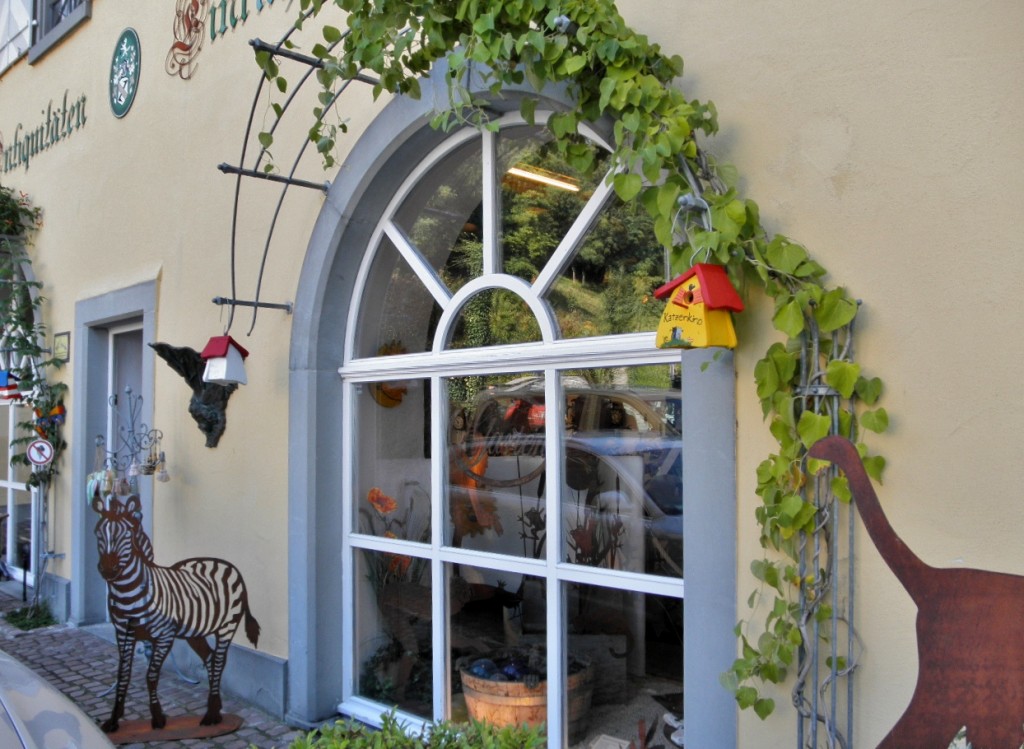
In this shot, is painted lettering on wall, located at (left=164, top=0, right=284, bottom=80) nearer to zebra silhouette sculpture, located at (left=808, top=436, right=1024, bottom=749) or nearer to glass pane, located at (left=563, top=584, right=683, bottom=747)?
glass pane, located at (left=563, top=584, right=683, bottom=747)

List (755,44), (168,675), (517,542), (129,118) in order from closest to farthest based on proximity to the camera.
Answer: (755,44) → (517,542) → (168,675) → (129,118)

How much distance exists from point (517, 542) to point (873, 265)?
1989mm

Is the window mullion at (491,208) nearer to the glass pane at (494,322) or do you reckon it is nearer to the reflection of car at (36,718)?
the glass pane at (494,322)

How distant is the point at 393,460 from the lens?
4.70 meters

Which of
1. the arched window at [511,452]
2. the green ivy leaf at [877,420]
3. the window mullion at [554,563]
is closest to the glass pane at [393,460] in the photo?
the arched window at [511,452]

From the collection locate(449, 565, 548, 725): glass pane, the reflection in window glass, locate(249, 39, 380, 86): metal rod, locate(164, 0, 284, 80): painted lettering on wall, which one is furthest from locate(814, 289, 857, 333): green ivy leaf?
locate(164, 0, 284, 80): painted lettering on wall

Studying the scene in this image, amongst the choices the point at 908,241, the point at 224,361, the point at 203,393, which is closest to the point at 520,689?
the point at 224,361

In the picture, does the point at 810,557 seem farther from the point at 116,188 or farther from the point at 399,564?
the point at 116,188

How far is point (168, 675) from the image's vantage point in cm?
580

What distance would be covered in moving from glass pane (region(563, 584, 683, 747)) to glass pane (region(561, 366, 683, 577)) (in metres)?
0.14

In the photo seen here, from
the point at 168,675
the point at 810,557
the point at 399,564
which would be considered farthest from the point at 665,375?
the point at 168,675

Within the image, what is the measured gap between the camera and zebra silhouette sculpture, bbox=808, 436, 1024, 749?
236cm

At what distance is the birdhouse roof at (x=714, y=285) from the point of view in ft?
8.84

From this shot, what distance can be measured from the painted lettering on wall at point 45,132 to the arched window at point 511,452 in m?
4.26
